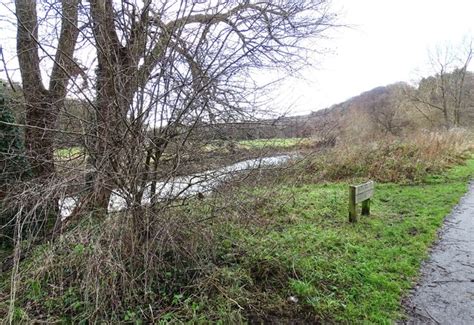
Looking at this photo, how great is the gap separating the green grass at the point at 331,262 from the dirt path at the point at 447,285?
0.48 feet

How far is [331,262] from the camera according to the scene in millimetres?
3809

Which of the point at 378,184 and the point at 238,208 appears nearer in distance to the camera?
the point at 238,208

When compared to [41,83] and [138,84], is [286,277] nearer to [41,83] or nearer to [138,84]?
[138,84]

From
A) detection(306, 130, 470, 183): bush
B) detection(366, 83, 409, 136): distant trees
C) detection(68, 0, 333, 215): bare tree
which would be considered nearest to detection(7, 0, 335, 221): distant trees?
detection(68, 0, 333, 215): bare tree

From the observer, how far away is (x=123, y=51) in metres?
3.14

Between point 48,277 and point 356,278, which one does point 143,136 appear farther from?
point 356,278

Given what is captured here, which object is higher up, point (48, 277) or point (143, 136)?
point (143, 136)

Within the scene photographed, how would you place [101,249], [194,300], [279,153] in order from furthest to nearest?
[279,153], [194,300], [101,249]

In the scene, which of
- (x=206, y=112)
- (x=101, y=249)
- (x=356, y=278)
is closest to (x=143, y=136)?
(x=206, y=112)

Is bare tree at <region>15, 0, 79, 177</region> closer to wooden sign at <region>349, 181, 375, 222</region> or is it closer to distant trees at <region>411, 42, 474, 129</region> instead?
wooden sign at <region>349, 181, 375, 222</region>

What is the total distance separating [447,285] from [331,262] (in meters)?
1.24

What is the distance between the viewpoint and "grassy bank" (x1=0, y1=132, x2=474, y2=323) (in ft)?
8.73

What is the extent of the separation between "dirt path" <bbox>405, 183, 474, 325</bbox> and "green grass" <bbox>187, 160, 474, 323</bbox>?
15 cm

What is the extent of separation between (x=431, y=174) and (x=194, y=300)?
1008 cm
